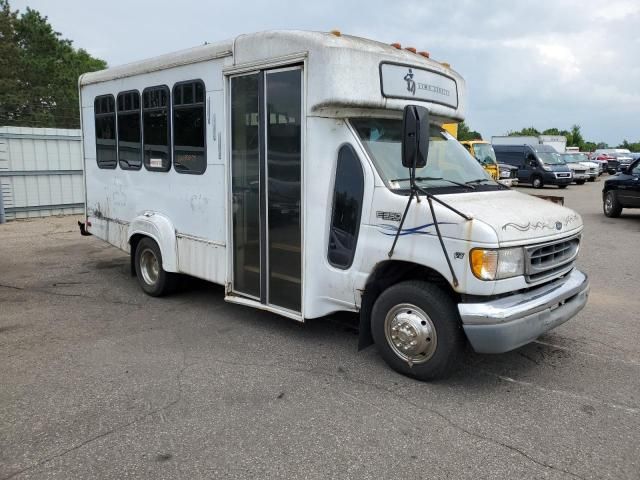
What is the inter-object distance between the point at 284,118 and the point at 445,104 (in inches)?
65.8

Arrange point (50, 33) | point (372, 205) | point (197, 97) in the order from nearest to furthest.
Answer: point (372, 205) < point (197, 97) < point (50, 33)

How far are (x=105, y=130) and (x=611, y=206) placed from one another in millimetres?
13248

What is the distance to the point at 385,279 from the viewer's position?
464 cm

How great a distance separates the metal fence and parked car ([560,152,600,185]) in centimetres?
2324

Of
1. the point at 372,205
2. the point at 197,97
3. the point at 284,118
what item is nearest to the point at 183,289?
the point at 197,97

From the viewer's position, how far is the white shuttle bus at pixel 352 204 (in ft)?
13.5

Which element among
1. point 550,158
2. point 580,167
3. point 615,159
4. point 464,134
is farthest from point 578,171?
point 464,134

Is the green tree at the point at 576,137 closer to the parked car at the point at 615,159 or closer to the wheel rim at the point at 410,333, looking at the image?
the parked car at the point at 615,159

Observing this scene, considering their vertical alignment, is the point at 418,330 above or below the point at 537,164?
below

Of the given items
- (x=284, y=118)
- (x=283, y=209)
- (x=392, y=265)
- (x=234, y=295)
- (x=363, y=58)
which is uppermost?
(x=363, y=58)

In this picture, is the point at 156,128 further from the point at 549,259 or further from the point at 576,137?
the point at 576,137

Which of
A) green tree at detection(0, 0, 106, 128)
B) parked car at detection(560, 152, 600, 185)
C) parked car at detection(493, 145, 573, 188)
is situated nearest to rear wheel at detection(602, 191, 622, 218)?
parked car at detection(493, 145, 573, 188)

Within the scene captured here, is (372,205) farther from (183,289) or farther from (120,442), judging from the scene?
(183,289)

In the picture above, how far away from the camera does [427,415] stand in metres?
3.91
